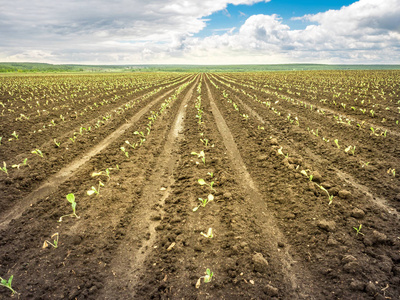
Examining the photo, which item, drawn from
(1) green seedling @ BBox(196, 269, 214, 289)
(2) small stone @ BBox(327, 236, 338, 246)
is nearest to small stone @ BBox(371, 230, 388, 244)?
(2) small stone @ BBox(327, 236, 338, 246)

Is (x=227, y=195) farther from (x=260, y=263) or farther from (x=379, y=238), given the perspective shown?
(x=379, y=238)

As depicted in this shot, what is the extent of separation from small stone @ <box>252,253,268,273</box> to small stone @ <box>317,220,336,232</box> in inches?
45.6

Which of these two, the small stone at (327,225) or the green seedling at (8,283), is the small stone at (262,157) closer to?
the small stone at (327,225)

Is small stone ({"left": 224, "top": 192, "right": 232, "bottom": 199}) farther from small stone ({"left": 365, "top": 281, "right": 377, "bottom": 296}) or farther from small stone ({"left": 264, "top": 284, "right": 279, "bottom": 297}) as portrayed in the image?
small stone ({"left": 365, "top": 281, "right": 377, "bottom": 296})

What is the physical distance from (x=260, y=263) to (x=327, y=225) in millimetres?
1292

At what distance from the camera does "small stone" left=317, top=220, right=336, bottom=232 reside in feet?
10.2

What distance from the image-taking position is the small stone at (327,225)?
122 inches

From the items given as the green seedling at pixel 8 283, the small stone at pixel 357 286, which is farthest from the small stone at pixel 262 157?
the green seedling at pixel 8 283

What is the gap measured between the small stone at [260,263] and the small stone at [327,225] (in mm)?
1159

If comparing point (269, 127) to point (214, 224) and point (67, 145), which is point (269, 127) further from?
point (67, 145)

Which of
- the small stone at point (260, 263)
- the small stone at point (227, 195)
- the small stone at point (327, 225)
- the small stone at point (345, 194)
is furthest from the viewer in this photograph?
the small stone at point (227, 195)

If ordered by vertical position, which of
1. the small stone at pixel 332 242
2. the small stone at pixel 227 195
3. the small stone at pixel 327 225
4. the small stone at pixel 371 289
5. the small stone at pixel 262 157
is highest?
the small stone at pixel 262 157

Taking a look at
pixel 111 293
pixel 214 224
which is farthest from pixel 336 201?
pixel 111 293

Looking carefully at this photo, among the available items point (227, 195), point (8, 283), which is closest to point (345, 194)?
point (227, 195)
